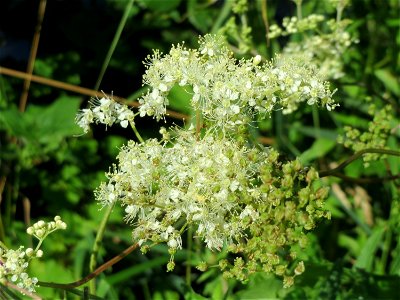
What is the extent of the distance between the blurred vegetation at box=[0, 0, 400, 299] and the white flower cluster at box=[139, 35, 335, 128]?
0.87 m

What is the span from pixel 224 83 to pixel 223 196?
10.4 inches

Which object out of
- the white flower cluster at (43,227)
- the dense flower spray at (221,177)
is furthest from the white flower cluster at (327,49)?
the white flower cluster at (43,227)

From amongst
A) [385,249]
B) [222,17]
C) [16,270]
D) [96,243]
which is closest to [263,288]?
[96,243]

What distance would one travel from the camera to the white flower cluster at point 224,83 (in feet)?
4.81

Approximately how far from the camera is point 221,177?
1.40 metres

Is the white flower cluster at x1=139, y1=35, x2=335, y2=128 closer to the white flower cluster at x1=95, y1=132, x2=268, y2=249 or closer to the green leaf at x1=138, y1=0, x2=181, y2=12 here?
the white flower cluster at x1=95, y1=132, x2=268, y2=249

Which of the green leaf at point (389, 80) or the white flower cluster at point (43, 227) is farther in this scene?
the green leaf at point (389, 80)

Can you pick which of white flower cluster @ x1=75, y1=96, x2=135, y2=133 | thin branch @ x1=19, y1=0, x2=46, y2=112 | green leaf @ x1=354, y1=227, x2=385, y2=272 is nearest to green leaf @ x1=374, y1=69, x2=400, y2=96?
green leaf @ x1=354, y1=227, x2=385, y2=272

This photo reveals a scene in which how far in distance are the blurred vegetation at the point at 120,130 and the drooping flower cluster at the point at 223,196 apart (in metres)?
0.96

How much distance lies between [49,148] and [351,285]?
4.80 ft

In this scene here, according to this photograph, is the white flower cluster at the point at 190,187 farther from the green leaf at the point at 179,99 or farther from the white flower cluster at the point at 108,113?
the green leaf at the point at 179,99

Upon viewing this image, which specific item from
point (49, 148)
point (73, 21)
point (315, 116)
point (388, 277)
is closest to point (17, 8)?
point (73, 21)

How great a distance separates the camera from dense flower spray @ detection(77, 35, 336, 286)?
54.7 inches

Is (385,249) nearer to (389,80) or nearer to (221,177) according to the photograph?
(389,80)
